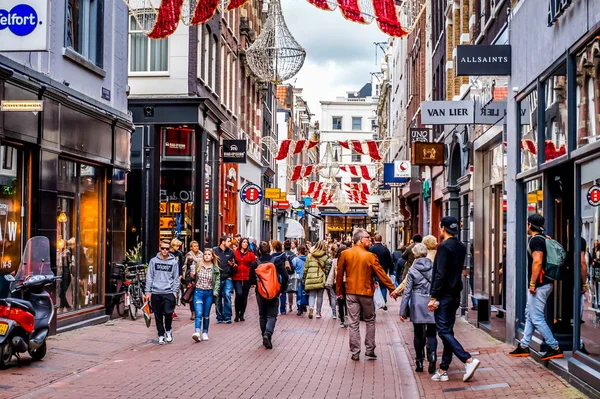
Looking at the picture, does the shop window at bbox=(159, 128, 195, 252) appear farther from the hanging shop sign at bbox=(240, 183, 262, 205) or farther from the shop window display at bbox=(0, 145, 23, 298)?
the shop window display at bbox=(0, 145, 23, 298)

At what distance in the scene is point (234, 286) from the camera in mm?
20219

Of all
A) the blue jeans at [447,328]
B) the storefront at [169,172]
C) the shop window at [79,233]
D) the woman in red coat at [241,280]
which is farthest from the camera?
the storefront at [169,172]

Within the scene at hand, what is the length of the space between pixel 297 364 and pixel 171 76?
17913 mm

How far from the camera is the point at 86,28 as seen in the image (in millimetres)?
17875

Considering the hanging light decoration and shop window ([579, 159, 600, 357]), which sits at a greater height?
the hanging light decoration

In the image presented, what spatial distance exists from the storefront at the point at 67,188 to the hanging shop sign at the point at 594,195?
320 inches

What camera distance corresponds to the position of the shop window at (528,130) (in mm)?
13344

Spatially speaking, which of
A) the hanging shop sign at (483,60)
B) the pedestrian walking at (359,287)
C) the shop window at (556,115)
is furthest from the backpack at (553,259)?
the hanging shop sign at (483,60)

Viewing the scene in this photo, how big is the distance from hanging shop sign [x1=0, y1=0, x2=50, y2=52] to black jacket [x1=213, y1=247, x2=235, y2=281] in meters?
9.01

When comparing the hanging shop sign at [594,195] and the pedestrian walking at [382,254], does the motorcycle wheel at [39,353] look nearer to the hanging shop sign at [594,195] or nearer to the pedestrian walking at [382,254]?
the hanging shop sign at [594,195]

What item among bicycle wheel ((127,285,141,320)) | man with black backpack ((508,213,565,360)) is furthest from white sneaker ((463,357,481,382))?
bicycle wheel ((127,285,141,320))

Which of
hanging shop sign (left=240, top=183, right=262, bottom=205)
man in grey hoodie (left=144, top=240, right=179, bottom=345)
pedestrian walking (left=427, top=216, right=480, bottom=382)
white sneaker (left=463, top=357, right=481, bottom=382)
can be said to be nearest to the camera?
white sneaker (left=463, top=357, right=481, bottom=382)

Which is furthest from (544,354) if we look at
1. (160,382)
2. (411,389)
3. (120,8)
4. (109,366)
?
(120,8)

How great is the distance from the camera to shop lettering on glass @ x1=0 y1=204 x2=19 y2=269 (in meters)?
13.9
